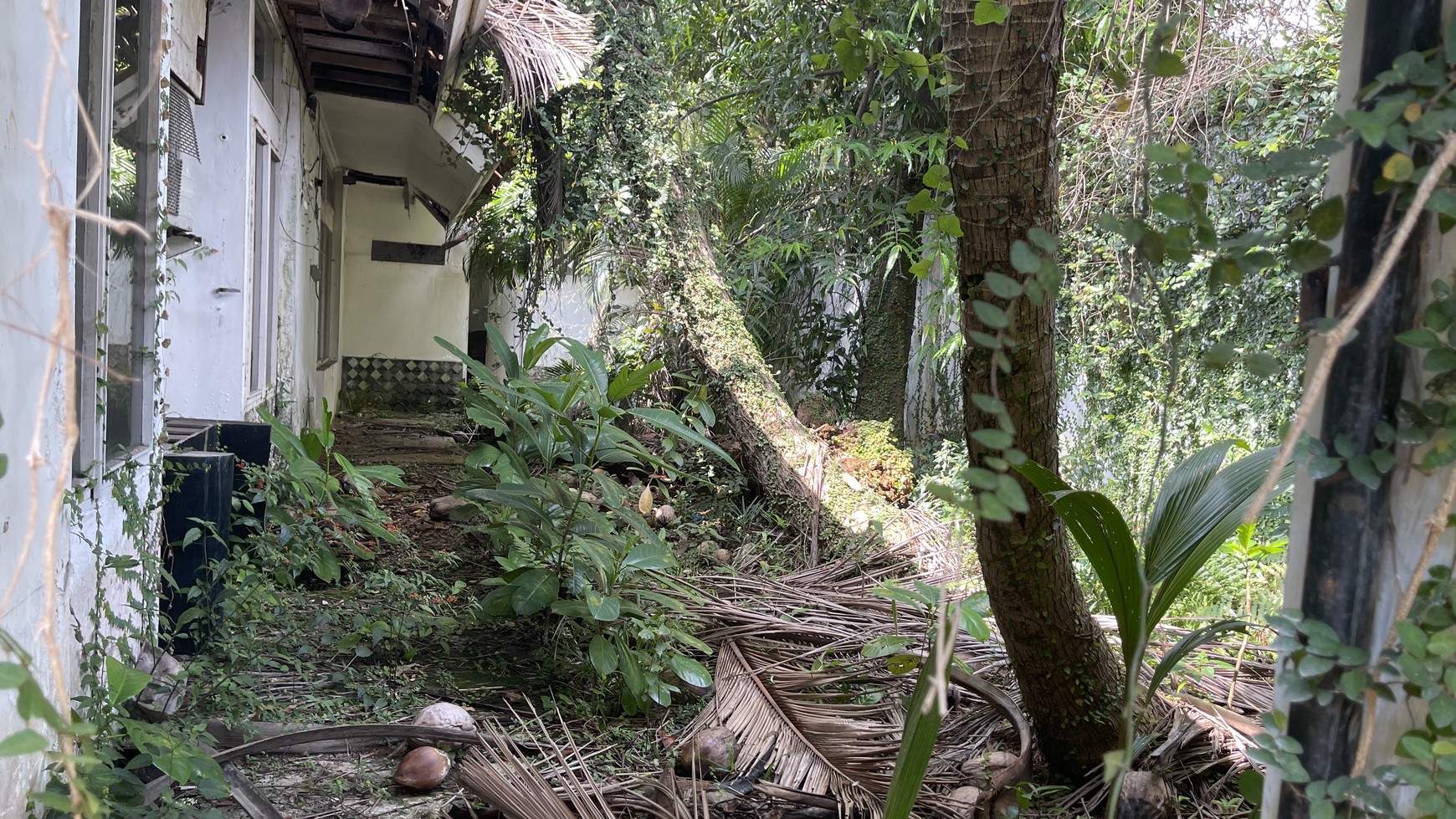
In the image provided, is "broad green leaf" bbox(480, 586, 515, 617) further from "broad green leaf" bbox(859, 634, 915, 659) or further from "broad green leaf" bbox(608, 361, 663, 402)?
"broad green leaf" bbox(859, 634, 915, 659)

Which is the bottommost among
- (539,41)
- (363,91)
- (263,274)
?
(263,274)

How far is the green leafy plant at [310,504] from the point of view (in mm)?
3572

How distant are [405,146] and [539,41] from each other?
13.8 feet

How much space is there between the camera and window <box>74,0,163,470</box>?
2.33m

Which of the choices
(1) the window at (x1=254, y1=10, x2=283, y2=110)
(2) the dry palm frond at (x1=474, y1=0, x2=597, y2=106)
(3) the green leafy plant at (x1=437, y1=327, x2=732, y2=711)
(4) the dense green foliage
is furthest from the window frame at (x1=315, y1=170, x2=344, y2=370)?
(4) the dense green foliage

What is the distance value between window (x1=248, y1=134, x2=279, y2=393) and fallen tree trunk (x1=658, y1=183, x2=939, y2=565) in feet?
7.14

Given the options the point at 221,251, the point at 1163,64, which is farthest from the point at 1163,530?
the point at 221,251

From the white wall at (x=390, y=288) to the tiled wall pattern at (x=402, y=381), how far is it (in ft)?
0.34

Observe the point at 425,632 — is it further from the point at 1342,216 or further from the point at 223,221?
the point at 1342,216

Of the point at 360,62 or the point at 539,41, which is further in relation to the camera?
the point at 360,62

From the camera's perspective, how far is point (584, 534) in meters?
3.40

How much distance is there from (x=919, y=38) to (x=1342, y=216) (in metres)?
5.42

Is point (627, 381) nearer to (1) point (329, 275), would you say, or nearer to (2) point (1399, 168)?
(2) point (1399, 168)

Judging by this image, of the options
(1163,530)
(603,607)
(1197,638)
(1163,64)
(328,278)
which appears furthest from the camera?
(328,278)
